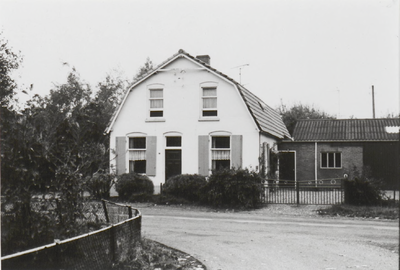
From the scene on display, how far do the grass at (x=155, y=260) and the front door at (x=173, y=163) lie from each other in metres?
13.1

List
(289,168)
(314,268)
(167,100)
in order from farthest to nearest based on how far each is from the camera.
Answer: (289,168) → (167,100) → (314,268)

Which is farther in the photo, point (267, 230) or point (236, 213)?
point (236, 213)

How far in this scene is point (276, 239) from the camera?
10.2 meters

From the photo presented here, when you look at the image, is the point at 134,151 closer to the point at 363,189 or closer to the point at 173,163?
the point at 173,163

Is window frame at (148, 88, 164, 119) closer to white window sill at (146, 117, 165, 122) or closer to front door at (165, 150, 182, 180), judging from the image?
white window sill at (146, 117, 165, 122)

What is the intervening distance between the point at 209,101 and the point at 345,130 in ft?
33.9

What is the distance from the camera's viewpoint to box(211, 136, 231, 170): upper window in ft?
70.0

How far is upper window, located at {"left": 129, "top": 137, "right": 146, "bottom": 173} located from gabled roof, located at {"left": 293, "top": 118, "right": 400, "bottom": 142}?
10261mm

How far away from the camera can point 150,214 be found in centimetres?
1520

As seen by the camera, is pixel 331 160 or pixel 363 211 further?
pixel 331 160

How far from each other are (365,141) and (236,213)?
42.1 ft

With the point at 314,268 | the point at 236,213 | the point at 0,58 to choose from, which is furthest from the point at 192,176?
the point at 314,268

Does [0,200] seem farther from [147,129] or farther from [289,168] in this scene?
[289,168]

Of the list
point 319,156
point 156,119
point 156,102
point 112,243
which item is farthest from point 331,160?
point 112,243
